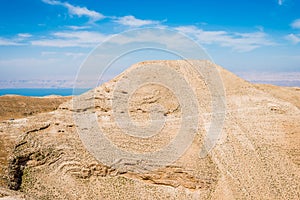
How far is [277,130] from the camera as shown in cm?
2164

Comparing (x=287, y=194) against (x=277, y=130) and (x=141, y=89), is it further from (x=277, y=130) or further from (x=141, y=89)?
(x=141, y=89)

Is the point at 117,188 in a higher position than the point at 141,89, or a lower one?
lower

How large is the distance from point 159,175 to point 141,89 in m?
6.62

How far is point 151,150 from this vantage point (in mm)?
19594

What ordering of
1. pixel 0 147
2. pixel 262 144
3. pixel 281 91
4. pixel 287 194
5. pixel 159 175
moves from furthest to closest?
pixel 281 91 < pixel 0 147 < pixel 262 144 < pixel 159 175 < pixel 287 194

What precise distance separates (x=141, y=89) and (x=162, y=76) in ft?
8.07

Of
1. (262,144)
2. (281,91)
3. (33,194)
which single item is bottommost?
(33,194)

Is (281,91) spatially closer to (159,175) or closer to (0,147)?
(159,175)

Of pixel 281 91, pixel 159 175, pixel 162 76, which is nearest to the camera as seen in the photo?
pixel 159 175

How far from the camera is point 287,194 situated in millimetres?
18203

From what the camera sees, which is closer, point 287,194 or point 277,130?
→ point 287,194

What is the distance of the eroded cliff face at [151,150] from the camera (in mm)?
18797

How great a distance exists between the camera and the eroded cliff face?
1880cm

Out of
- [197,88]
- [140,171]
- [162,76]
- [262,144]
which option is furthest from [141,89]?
[262,144]
